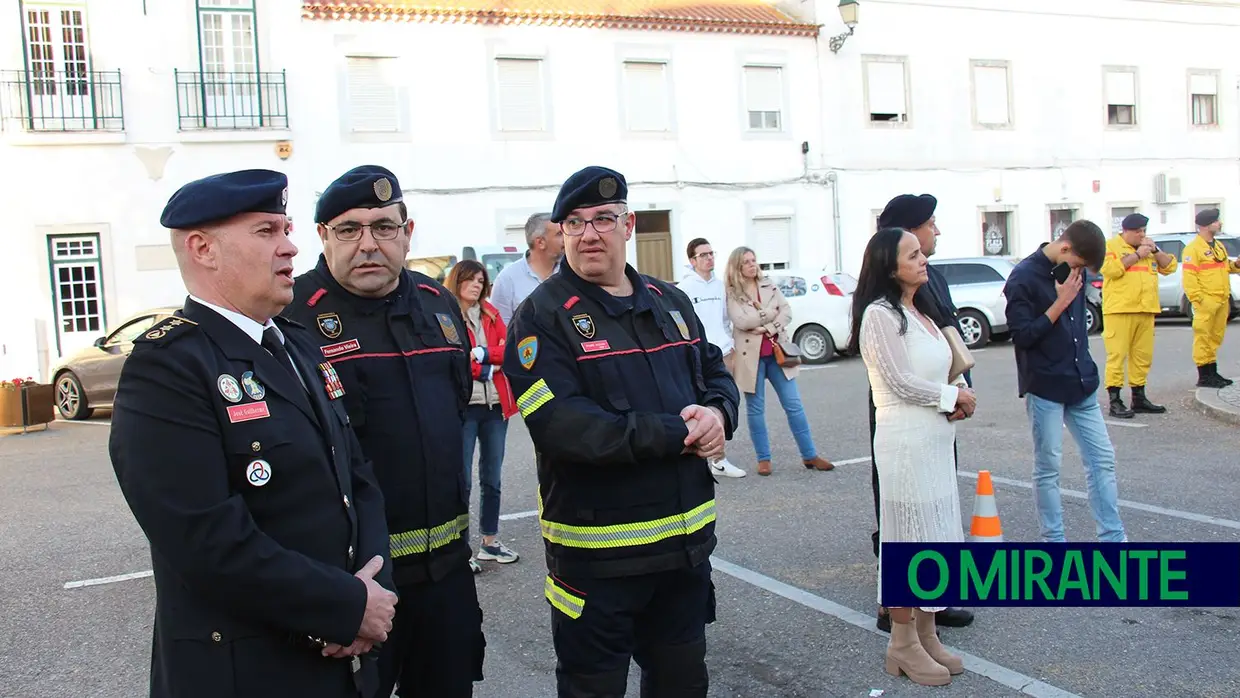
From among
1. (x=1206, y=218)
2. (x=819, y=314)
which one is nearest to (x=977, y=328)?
(x=819, y=314)

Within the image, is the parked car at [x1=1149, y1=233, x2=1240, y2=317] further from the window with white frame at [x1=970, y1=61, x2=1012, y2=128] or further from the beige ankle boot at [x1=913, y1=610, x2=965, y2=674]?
the beige ankle boot at [x1=913, y1=610, x2=965, y2=674]

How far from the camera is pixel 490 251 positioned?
56.4 ft

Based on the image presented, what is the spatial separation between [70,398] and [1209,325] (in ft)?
47.6

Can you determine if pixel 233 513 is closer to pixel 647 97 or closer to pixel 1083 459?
pixel 1083 459

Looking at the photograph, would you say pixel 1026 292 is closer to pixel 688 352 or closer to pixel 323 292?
pixel 688 352

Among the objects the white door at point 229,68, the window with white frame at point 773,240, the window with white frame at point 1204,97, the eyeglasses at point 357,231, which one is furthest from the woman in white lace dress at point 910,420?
the window with white frame at point 1204,97

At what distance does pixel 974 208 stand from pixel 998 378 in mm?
13354

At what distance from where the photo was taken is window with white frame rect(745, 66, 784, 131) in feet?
77.3

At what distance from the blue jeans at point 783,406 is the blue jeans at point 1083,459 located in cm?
278

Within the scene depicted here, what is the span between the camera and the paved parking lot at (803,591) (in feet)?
13.9

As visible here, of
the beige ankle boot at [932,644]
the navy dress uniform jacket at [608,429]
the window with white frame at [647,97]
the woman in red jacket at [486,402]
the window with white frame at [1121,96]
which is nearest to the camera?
the navy dress uniform jacket at [608,429]

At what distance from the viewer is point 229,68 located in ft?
65.2

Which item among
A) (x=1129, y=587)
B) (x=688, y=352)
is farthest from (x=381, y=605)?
(x=1129, y=587)

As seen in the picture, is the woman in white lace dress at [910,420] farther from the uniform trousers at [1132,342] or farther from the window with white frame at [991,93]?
the window with white frame at [991,93]
